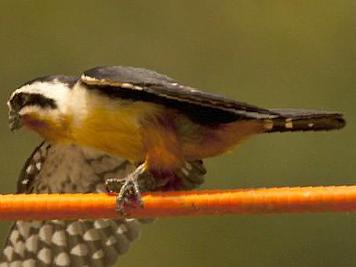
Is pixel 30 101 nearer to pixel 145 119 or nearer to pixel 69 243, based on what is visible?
pixel 145 119

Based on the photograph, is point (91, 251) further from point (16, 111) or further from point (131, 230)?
point (16, 111)

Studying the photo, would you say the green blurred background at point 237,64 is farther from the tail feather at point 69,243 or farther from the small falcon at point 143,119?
the small falcon at point 143,119

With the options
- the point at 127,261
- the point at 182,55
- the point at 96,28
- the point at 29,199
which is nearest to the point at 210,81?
the point at 182,55

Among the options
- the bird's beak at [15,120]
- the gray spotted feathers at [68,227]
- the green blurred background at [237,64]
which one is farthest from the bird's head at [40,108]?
the green blurred background at [237,64]

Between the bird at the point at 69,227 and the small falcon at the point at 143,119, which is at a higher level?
the small falcon at the point at 143,119

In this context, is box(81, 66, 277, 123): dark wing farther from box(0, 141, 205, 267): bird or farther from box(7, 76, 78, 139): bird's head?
box(0, 141, 205, 267): bird

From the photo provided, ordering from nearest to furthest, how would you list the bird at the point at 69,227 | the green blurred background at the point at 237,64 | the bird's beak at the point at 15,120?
the bird's beak at the point at 15,120 → the bird at the point at 69,227 → the green blurred background at the point at 237,64
